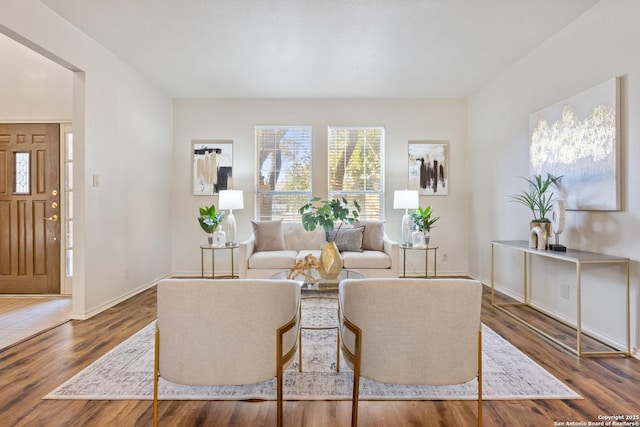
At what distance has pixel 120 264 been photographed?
3.96 meters

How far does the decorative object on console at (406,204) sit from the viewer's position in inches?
188

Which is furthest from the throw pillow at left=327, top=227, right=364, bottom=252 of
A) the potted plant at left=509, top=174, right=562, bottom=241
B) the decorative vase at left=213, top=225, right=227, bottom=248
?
the potted plant at left=509, top=174, right=562, bottom=241

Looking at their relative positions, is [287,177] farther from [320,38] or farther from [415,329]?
[415,329]

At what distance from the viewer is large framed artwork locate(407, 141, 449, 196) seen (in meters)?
5.30

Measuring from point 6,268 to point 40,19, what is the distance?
316 centimetres

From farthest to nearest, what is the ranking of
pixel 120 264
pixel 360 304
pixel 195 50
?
1. pixel 120 264
2. pixel 195 50
3. pixel 360 304

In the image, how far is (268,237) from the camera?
461 cm

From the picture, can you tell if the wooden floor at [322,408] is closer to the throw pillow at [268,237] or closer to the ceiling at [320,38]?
the throw pillow at [268,237]

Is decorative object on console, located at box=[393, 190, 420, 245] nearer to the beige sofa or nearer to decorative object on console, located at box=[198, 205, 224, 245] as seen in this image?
the beige sofa

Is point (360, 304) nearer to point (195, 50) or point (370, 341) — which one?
point (370, 341)

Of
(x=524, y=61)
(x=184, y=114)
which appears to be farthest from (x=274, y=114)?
(x=524, y=61)

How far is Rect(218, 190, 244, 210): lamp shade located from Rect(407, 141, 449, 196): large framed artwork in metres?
2.65

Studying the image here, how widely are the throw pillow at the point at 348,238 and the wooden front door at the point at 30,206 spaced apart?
353 centimetres

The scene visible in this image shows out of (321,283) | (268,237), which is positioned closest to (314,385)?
(321,283)
